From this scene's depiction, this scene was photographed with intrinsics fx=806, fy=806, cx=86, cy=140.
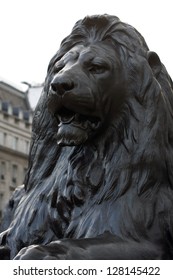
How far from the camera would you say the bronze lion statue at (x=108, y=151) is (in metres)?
3.52

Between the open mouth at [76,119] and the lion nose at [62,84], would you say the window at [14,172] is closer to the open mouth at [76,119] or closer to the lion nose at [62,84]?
the open mouth at [76,119]

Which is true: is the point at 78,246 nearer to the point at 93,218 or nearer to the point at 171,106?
the point at 93,218

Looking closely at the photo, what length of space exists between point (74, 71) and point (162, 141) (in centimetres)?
51

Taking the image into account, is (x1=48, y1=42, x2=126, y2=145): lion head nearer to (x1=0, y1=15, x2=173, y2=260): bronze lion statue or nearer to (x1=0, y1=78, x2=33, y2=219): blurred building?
(x1=0, y1=15, x2=173, y2=260): bronze lion statue

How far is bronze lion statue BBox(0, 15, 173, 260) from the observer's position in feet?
11.5

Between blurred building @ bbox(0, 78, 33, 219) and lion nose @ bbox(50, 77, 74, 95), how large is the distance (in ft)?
155

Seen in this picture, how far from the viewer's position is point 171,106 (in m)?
3.86

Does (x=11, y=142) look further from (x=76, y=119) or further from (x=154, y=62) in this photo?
(x=76, y=119)

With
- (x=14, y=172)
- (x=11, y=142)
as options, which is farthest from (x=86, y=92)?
(x=11, y=142)

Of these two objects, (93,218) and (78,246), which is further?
(93,218)

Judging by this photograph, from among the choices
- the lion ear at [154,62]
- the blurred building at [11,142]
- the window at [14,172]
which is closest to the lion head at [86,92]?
the lion ear at [154,62]

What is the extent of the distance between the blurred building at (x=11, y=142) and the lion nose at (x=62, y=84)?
155 ft
